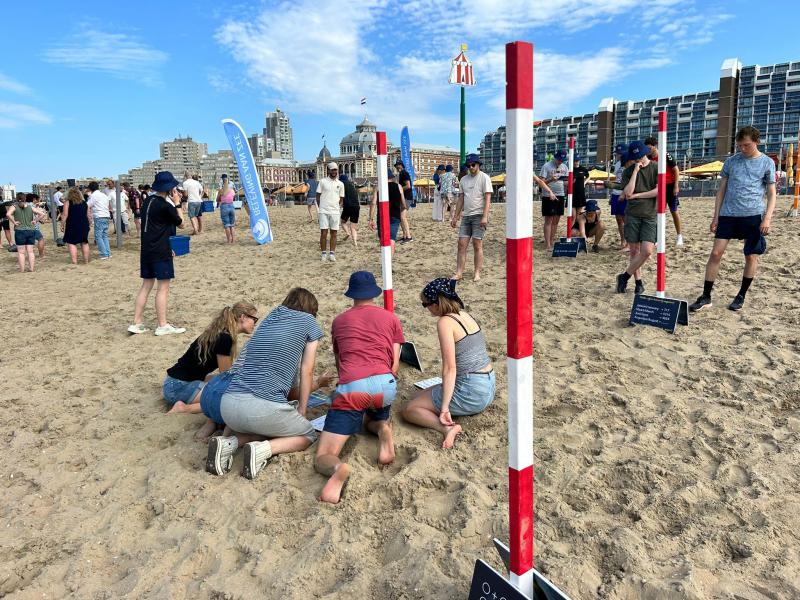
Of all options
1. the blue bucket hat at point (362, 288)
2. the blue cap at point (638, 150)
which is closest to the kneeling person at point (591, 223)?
the blue cap at point (638, 150)

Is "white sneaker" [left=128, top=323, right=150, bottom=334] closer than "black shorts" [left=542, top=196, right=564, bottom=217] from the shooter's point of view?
Yes

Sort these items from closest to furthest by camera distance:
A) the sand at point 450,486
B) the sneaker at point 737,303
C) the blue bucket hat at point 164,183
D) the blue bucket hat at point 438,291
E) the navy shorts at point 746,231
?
the sand at point 450,486
the blue bucket hat at point 438,291
the navy shorts at point 746,231
the sneaker at point 737,303
the blue bucket hat at point 164,183

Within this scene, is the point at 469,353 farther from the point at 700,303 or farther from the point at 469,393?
the point at 700,303

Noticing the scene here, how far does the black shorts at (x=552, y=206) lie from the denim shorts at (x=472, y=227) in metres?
2.34

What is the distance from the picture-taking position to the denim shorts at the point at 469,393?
3.53m

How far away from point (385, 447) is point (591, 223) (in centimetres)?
715

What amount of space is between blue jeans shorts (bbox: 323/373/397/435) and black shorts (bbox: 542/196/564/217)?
6629 mm

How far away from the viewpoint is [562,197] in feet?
29.7

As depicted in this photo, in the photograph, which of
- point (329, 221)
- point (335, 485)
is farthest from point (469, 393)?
point (329, 221)

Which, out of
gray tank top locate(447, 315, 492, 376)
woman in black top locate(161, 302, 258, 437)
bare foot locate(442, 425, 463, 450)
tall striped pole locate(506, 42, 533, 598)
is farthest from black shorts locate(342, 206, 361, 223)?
tall striped pole locate(506, 42, 533, 598)

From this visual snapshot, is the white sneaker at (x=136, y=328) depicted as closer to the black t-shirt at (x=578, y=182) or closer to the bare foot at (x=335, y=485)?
the bare foot at (x=335, y=485)

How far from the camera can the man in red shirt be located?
321 cm

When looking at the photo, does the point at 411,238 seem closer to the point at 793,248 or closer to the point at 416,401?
the point at 793,248

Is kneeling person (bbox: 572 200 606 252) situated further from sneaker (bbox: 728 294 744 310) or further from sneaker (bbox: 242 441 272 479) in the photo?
sneaker (bbox: 242 441 272 479)
